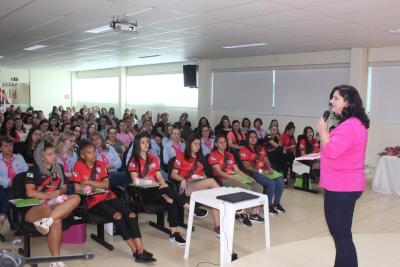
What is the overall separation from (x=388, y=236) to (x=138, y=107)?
1118 centimetres

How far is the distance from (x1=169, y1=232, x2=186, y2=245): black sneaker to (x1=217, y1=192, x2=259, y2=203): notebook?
900 millimetres

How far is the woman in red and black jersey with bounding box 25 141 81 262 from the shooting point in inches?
124

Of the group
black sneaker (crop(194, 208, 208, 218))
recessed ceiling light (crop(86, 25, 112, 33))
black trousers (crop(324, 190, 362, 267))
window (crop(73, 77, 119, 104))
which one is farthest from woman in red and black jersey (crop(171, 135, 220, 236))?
window (crop(73, 77, 119, 104))

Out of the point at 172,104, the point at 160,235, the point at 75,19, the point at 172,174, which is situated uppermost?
the point at 75,19

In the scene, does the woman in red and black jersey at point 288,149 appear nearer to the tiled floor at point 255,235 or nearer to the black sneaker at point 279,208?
the tiled floor at point 255,235

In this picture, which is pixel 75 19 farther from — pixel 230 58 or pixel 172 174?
pixel 230 58

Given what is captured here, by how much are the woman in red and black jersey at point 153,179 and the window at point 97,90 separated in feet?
36.7

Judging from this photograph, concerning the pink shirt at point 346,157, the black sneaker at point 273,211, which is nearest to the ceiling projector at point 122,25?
the black sneaker at point 273,211

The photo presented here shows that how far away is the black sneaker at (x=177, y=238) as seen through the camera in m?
3.85

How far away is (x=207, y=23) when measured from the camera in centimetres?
542

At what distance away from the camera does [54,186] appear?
352 centimetres

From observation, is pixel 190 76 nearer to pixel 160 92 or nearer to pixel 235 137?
pixel 160 92

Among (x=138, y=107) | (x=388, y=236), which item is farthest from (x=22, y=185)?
(x=138, y=107)

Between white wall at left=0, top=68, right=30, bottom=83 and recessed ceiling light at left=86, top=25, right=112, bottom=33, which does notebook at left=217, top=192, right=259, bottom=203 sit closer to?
recessed ceiling light at left=86, top=25, right=112, bottom=33
